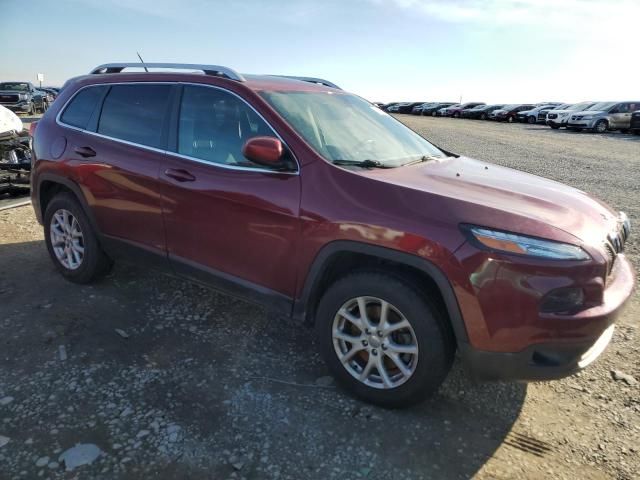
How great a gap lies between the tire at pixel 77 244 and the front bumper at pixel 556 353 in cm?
310

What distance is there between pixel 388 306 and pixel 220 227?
1.22 m

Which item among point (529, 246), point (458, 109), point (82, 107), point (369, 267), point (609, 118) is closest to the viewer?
point (529, 246)

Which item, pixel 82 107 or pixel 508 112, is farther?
pixel 508 112

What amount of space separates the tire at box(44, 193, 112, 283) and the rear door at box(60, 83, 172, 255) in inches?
8.4

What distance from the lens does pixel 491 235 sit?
91.6 inches

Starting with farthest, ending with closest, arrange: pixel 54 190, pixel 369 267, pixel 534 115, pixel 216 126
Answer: pixel 534 115, pixel 54 190, pixel 216 126, pixel 369 267

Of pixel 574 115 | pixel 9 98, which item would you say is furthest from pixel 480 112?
pixel 9 98

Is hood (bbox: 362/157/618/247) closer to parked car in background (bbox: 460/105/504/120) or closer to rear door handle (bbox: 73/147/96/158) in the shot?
rear door handle (bbox: 73/147/96/158)

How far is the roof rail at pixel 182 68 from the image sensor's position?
3.34 metres

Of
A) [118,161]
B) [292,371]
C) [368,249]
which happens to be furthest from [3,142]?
[368,249]

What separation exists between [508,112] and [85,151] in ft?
129

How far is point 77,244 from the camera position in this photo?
13.8 feet

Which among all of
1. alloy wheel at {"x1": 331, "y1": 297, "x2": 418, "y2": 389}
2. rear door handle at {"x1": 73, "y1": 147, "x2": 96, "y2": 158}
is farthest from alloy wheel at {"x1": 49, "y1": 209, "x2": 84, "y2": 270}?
alloy wheel at {"x1": 331, "y1": 297, "x2": 418, "y2": 389}

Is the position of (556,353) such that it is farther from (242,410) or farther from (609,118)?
(609,118)
